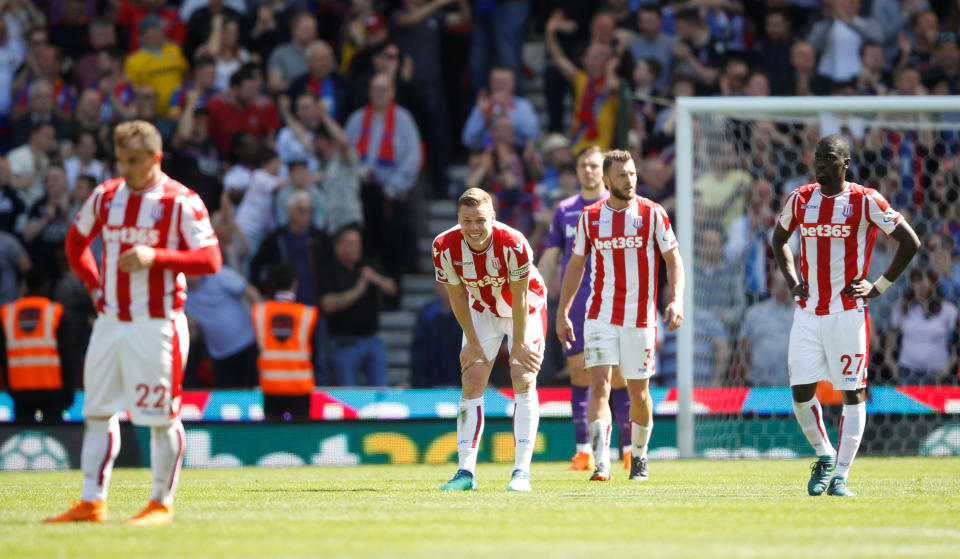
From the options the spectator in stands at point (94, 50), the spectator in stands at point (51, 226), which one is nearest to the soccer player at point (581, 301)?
the spectator in stands at point (51, 226)

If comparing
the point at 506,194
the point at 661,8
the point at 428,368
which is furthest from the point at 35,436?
the point at 661,8

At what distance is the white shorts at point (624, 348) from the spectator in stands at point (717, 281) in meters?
4.69

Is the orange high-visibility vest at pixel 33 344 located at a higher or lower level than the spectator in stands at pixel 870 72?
lower

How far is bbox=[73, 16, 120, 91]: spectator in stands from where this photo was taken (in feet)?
58.5

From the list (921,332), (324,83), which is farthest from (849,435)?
(324,83)

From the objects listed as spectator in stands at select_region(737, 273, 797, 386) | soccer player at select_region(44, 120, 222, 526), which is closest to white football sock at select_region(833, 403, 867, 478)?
soccer player at select_region(44, 120, 222, 526)

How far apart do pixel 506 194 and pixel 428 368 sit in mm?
2260

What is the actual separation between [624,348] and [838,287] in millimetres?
1659

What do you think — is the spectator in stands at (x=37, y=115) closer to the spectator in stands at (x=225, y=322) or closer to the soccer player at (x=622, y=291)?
the spectator in stands at (x=225, y=322)

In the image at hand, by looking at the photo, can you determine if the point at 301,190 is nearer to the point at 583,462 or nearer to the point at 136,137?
the point at 583,462

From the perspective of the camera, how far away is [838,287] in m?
8.29

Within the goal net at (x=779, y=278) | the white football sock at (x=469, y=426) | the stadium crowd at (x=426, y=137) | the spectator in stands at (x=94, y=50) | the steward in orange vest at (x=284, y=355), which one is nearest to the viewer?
the white football sock at (x=469, y=426)

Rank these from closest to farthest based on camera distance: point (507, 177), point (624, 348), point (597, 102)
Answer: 1. point (624, 348)
2. point (507, 177)
3. point (597, 102)

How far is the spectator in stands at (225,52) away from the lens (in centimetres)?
1733
